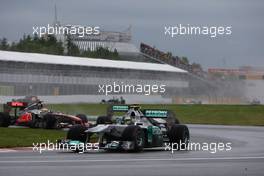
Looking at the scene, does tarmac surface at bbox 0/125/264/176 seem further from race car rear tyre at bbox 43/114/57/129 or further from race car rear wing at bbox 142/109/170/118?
race car rear tyre at bbox 43/114/57/129

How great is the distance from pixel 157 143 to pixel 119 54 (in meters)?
63.2

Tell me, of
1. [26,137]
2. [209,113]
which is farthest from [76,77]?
[26,137]

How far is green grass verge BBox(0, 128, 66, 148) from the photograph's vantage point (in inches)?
1154

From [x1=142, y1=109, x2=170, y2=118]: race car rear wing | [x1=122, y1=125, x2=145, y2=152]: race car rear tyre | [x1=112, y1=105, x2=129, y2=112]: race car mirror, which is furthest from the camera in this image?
[x1=112, y1=105, x2=129, y2=112]: race car mirror

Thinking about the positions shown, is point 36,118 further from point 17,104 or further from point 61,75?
point 61,75

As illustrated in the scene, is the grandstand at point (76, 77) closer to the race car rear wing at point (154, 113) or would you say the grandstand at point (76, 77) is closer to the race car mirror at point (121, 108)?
the race car mirror at point (121, 108)

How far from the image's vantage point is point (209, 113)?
6178 cm

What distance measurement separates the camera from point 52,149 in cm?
2723

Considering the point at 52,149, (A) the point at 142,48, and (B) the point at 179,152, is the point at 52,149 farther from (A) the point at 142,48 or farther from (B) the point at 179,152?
(A) the point at 142,48

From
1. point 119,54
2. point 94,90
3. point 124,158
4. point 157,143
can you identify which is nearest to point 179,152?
point 157,143

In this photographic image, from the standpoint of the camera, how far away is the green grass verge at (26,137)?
2932 centimetres

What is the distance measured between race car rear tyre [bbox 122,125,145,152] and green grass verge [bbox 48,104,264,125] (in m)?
30.9

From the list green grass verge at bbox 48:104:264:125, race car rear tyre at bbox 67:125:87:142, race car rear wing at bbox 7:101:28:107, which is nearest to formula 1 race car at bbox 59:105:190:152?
race car rear tyre at bbox 67:125:87:142

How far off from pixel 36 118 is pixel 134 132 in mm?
15533
